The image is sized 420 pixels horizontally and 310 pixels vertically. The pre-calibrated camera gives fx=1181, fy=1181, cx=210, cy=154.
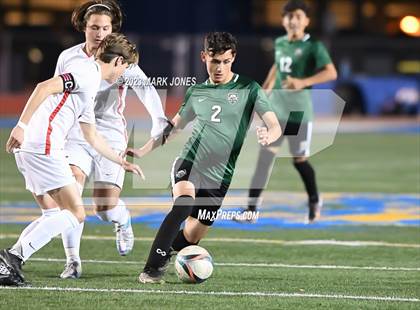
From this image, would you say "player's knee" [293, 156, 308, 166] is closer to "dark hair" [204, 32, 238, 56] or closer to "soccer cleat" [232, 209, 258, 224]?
"soccer cleat" [232, 209, 258, 224]

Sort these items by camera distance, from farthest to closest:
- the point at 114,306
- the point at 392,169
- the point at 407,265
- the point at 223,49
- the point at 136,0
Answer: the point at 136,0 → the point at 392,169 → the point at 407,265 → the point at 223,49 → the point at 114,306

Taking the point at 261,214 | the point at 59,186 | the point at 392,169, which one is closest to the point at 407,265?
the point at 59,186

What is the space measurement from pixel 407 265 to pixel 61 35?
24535 mm

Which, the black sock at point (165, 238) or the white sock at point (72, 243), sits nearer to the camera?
the black sock at point (165, 238)

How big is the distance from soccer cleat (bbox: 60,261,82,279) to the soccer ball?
77cm

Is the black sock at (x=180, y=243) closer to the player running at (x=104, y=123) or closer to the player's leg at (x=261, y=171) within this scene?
the player running at (x=104, y=123)

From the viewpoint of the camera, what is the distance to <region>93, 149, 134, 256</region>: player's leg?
9.38m

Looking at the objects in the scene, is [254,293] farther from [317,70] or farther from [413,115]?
[413,115]

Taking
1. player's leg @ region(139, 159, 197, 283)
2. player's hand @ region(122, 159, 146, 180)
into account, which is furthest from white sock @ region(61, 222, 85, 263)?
player's hand @ region(122, 159, 146, 180)

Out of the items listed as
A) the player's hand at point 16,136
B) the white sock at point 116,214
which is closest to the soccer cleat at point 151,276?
Result: the player's hand at point 16,136

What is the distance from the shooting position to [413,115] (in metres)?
32.7

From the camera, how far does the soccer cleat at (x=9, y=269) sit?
7.78 m

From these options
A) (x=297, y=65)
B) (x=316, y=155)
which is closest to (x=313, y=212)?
(x=297, y=65)

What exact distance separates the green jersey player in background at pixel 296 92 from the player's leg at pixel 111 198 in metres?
3.08
